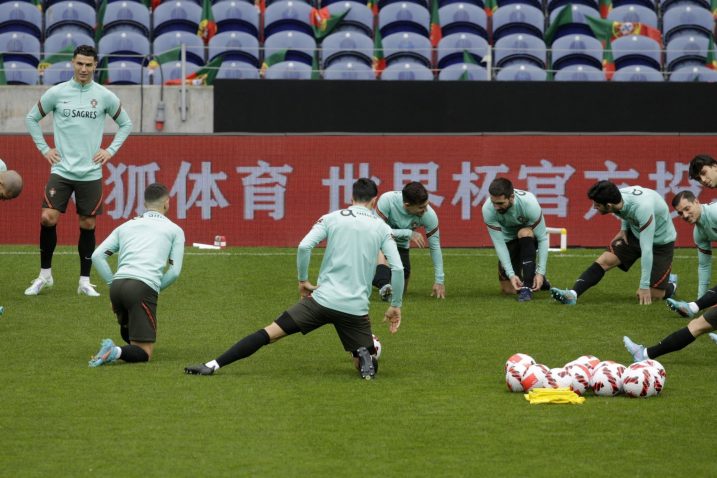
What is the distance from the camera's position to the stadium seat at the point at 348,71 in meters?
18.9

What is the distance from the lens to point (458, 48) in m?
20.3

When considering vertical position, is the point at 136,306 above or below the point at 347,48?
below

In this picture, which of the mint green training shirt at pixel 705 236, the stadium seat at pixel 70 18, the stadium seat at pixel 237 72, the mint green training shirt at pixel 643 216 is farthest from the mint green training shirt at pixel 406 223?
the stadium seat at pixel 70 18

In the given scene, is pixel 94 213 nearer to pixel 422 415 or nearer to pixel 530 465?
pixel 422 415

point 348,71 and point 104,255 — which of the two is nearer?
point 104,255

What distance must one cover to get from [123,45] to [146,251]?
11714 millimetres

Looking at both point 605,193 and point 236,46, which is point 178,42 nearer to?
point 236,46

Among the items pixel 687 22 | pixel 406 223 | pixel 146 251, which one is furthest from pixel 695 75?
pixel 146 251

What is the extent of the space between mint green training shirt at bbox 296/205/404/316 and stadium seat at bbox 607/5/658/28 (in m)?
13.8

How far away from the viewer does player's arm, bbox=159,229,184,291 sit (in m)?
9.24

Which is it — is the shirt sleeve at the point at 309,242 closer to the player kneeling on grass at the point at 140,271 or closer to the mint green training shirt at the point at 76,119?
the player kneeling on grass at the point at 140,271

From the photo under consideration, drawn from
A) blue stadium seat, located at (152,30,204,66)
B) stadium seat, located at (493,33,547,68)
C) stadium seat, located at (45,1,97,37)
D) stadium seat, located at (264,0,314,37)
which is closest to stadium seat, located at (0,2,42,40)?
stadium seat, located at (45,1,97,37)

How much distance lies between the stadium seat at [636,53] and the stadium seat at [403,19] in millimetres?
3171

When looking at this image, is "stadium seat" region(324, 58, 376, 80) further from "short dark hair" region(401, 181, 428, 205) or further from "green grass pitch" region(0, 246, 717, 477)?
"short dark hair" region(401, 181, 428, 205)
